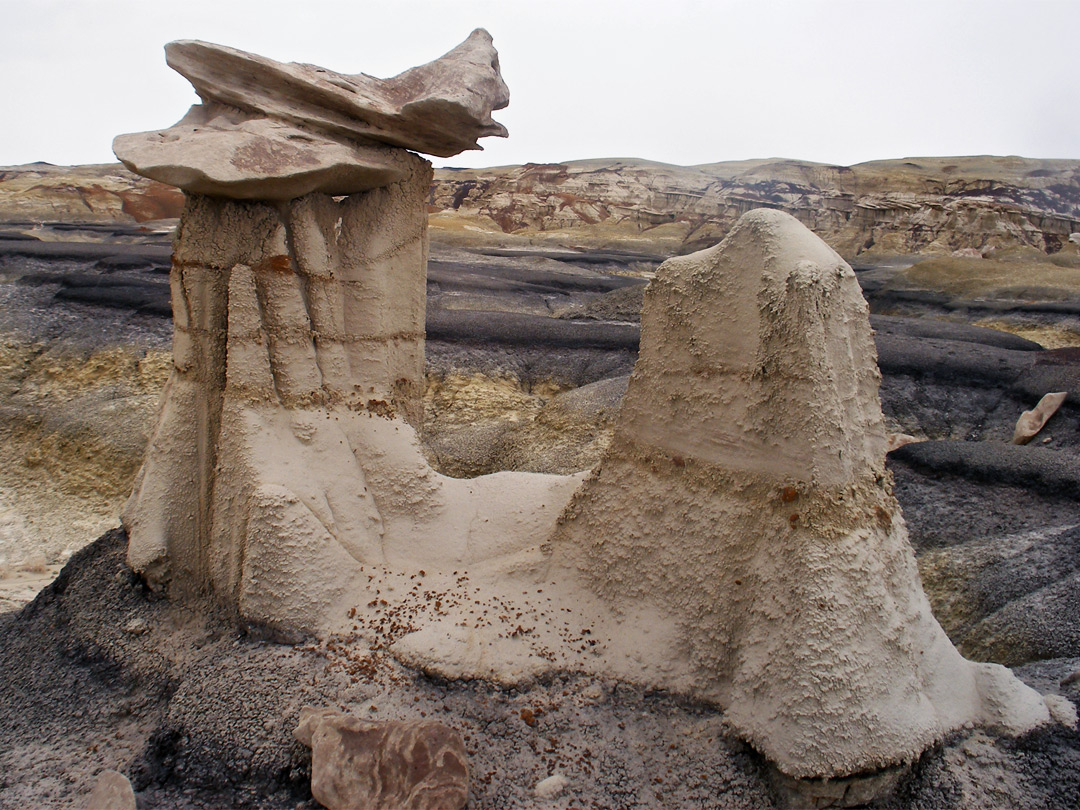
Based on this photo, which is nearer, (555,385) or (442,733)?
(442,733)

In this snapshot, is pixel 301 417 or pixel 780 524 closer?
pixel 780 524

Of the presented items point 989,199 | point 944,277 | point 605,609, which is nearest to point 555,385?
point 605,609

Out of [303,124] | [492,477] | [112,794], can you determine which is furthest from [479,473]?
[112,794]

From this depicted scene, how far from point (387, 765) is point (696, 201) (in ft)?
95.1

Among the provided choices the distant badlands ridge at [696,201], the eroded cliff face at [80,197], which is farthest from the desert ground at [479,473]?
the distant badlands ridge at [696,201]

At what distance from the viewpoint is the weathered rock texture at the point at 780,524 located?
7.96 feet

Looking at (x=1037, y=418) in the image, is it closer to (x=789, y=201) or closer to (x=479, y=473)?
(x=479, y=473)

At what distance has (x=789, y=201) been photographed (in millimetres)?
27281

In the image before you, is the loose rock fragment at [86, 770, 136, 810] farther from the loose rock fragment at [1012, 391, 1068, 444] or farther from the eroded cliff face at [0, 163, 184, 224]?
the eroded cliff face at [0, 163, 184, 224]

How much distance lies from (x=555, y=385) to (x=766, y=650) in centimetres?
634

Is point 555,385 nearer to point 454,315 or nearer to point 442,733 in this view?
point 454,315

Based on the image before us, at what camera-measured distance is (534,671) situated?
290 cm

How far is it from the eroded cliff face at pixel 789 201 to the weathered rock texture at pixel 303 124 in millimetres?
20948

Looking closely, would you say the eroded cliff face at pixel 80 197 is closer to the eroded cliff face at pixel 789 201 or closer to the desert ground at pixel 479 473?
the desert ground at pixel 479 473
